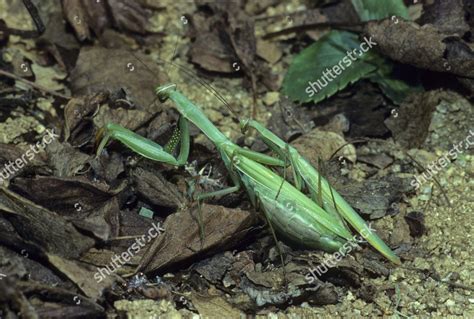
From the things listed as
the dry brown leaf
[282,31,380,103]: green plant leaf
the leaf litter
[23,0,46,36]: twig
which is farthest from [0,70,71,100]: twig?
[282,31,380,103]: green plant leaf

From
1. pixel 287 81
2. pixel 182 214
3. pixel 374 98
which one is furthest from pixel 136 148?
pixel 374 98

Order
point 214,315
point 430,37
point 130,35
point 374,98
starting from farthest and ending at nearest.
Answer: point 130,35 < point 374,98 < point 430,37 < point 214,315

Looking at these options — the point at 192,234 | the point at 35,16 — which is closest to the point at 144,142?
the point at 192,234

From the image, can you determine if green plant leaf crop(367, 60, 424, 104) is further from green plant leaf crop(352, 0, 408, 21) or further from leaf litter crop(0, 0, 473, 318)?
green plant leaf crop(352, 0, 408, 21)

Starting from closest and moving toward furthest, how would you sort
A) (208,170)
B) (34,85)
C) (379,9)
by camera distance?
(208,170), (34,85), (379,9)

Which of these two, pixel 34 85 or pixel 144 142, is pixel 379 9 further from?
pixel 34 85

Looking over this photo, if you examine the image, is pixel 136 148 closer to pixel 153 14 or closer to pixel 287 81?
pixel 287 81
